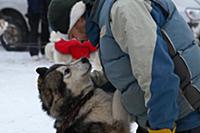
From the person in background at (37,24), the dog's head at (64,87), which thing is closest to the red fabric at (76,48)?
the dog's head at (64,87)

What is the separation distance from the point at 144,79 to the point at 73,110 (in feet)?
2.20

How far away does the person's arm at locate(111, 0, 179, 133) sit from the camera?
237 cm

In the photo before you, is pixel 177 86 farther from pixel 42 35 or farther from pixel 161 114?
pixel 42 35

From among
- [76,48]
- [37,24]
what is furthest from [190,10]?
[76,48]

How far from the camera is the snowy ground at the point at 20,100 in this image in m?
6.04

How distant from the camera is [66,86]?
9.94 feet

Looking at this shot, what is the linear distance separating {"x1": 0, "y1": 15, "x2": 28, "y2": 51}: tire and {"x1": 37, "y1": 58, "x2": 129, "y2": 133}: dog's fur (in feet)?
28.4

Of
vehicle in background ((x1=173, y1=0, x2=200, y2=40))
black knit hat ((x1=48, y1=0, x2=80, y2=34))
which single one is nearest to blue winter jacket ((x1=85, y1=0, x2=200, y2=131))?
black knit hat ((x1=48, y1=0, x2=80, y2=34))

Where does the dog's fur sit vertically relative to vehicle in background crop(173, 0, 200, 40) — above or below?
above

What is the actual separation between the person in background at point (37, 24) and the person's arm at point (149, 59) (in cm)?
824

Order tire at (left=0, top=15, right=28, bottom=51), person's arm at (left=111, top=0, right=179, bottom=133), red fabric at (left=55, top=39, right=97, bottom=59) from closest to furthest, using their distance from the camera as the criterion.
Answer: person's arm at (left=111, top=0, right=179, bottom=133) → red fabric at (left=55, top=39, right=97, bottom=59) → tire at (left=0, top=15, right=28, bottom=51)

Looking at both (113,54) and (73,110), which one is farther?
(73,110)

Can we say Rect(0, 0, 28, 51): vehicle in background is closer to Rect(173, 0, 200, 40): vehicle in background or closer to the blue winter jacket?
Rect(173, 0, 200, 40): vehicle in background

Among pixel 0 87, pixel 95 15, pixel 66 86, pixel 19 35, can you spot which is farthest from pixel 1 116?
pixel 19 35
